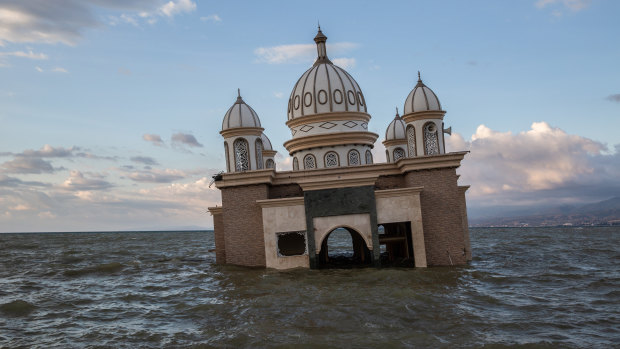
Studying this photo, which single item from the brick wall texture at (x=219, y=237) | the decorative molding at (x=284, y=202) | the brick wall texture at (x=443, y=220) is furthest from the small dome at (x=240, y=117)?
the brick wall texture at (x=443, y=220)

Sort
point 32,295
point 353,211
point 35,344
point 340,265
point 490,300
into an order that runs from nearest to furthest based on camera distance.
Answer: point 35,344
point 490,300
point 32,295
point 353,211
point 340,265

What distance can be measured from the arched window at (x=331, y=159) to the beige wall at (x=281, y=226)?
3826 millimetres

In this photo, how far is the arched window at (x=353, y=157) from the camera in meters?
24.6

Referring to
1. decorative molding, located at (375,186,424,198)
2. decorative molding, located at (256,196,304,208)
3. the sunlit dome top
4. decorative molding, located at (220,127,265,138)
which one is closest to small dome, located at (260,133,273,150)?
the sunlit dome top

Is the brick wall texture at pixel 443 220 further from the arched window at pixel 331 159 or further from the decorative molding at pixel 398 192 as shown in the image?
the arched window at pixel 331 159

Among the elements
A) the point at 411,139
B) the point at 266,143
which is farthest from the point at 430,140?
the point at 266,143

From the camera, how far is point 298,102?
1003 inches

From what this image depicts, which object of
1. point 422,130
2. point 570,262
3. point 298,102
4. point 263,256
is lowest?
point 570,262

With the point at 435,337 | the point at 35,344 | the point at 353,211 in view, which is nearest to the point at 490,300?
the point at 435,337

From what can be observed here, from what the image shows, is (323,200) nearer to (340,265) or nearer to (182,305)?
(340,265)

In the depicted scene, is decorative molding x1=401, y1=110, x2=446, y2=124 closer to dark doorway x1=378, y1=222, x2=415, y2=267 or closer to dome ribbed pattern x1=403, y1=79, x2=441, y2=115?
dome ribbed pattern x1=403, y1=79, x2=441, y2=115

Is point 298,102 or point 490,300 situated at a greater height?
point 298,102

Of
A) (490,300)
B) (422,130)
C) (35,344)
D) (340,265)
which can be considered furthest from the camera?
(340,265)

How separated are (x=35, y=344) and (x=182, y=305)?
472 cm
